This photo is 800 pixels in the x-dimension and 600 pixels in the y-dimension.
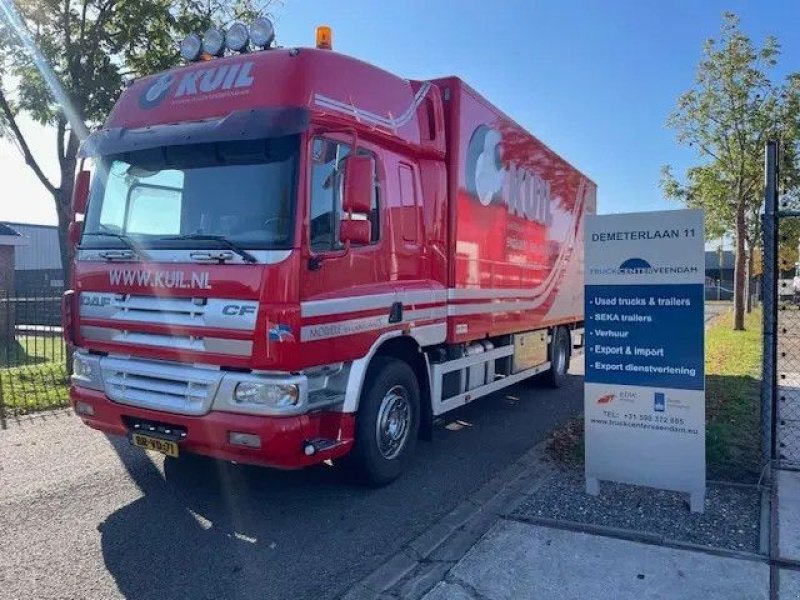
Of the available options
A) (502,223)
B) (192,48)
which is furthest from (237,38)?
(502,223)

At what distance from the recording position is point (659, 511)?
4.96 m

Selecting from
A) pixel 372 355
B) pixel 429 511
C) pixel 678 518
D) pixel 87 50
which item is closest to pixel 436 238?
pixel 372 355

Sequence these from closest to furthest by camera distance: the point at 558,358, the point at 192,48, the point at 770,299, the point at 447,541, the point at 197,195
Result: the point at 447,541 < the point at 197,195 < the point at 770,299 < the point at 192,48 < the point at 558,358

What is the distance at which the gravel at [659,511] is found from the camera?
4.53 m

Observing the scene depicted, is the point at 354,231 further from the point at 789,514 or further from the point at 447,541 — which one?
the point at 789,514

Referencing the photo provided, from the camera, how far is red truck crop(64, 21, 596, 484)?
462cm

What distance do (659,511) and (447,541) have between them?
1638mm

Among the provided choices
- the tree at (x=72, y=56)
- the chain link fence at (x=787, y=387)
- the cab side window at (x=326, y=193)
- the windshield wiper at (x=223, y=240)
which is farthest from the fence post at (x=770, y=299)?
the tree at (x=72, y=56)

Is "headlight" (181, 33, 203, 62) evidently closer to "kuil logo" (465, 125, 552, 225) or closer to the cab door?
the cab door

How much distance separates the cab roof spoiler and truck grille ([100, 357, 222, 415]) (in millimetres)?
1638

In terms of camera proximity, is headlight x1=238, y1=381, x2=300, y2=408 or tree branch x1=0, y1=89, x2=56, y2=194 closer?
headlight x1=238, y1=381, x2=300, y2=408

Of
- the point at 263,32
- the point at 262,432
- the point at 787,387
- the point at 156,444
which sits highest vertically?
the point at 263,32

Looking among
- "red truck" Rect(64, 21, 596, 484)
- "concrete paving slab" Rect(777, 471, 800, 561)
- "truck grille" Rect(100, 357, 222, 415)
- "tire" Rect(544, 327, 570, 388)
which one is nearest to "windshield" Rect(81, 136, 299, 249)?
"red truck" Rect(64, 21, 596, 484)

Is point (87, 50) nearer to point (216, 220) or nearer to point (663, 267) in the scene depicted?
point (216, 220)
